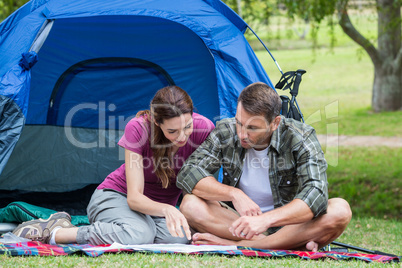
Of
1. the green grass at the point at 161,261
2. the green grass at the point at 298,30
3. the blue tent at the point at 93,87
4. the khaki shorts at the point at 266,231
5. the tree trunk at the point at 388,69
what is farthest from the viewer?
the tree trunk at the point at 388,69

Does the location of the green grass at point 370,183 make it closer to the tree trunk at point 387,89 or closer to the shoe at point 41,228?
the tree trunk at point 387,89

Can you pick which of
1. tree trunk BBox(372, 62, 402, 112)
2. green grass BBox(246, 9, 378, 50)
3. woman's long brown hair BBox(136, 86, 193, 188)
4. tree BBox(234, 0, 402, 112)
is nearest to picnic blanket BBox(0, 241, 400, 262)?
woman's long brown hair BBox(136, 86, 193, 188)

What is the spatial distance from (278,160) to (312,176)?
25cm

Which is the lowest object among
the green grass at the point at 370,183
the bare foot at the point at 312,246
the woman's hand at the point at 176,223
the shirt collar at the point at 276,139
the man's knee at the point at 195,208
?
the green grass at the point at 370,183

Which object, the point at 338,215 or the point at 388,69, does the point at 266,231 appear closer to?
the point at 338,215

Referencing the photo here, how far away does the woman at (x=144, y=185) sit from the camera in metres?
2.95

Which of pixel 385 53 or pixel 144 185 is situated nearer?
pixel 144 185

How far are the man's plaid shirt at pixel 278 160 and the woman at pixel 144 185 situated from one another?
0.14m

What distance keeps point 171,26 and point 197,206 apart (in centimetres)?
182

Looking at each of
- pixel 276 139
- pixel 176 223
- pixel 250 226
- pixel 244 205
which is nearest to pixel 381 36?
pixel 276 139

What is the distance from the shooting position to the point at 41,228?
10.3 feet

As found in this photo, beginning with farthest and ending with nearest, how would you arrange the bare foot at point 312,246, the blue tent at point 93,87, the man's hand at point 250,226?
the blue tent at point 93,87
the bare foot at point 312,246
the man's hand at point 250,226

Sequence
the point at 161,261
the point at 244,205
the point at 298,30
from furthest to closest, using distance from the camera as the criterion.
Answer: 1. the point at 298,30
2. the point at 244,205
3. the point at 161,261

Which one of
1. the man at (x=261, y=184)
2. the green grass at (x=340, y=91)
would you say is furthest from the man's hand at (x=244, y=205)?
the green grass at (x=340, y=91)
